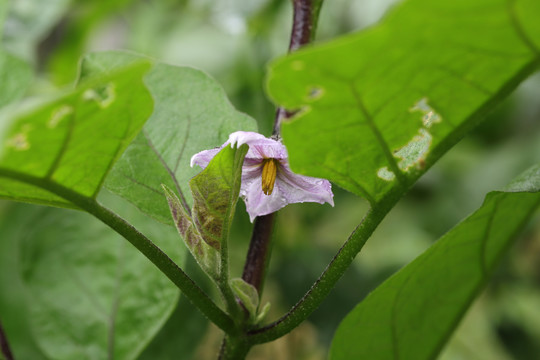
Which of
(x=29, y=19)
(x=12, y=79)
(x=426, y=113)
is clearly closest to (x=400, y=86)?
(x=426, y=113)

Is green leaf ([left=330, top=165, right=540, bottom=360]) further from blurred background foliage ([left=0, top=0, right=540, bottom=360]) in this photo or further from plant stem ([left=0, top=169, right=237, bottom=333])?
blurred background foliage ([left=0, top=0, right=540, bottom=360])

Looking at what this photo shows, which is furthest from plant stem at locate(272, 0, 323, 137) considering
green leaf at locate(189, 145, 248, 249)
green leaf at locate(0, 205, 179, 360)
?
green leaf at locate(0, 205, 179, 360)

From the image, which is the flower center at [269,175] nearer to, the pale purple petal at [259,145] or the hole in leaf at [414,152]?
the pale purple petal at [259,145]

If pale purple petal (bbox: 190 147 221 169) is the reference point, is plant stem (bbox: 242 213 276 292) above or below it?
below

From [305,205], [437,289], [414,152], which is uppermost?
[414,152]

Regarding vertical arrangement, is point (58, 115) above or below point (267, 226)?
above

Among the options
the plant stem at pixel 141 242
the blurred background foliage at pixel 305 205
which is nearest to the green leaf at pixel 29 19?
the blurred background foliage at pixel 305 205

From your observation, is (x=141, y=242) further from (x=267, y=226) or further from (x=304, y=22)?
(x=304, y=22)
